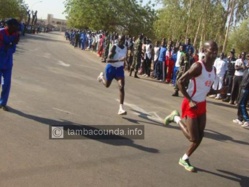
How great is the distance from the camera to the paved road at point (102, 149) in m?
4.85

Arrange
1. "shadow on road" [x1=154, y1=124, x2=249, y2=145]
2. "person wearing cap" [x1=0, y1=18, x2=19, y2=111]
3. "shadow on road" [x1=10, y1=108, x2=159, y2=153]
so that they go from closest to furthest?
"shadow on road" [x1=10, y1=108, x2=159, y2=153] < "person wearing cap" [x1=0, y1=18, x2=19, y2=111] < "shadow on road" [x1=154, y1=124, x2=249, y2=145]

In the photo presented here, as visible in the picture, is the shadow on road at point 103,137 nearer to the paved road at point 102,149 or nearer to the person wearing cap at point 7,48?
the paved road at point 102,149

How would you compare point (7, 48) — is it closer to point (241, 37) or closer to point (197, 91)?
point (197, 91)

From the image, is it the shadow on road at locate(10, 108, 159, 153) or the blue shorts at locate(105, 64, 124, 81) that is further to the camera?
the blue shorts at locate(105, 64, 124, 81)

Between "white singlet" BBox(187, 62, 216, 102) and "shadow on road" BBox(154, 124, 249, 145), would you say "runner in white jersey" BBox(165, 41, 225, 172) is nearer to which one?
"white singlet" BBox(187, 62, 216, 102)

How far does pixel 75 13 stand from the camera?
47406 mm

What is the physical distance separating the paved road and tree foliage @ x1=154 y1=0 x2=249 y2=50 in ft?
71.5

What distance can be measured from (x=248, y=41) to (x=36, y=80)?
41.1 meters

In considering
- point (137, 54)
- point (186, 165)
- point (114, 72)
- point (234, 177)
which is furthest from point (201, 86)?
point (137, 54)

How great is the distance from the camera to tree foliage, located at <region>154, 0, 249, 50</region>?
110 feet

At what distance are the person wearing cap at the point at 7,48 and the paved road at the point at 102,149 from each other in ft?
1.47

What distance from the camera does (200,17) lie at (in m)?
34.8

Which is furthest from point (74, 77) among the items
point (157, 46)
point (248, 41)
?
point (248, 41)

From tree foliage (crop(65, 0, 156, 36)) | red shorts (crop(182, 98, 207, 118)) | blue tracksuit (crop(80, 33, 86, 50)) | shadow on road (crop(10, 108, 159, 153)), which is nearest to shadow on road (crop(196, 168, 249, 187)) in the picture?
red shorts (crop(182, 98, 207, 118))
